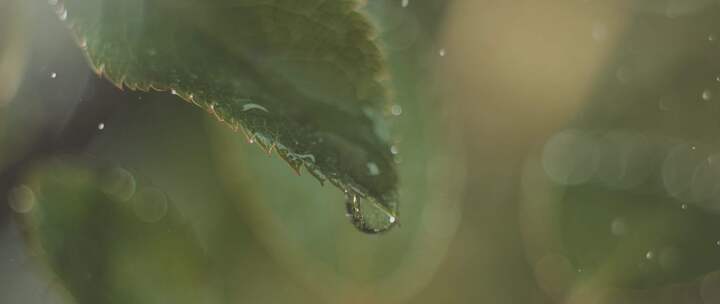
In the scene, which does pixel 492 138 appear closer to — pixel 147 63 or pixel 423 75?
pixel 423 75

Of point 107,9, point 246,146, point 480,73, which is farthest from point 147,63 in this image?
point 480,73

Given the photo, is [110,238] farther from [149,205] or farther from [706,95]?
[706,95]

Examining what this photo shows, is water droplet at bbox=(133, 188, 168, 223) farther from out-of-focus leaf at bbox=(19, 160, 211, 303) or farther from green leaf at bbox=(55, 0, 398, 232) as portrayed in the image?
green leaf at bbox=(55, 0, 398, 232)

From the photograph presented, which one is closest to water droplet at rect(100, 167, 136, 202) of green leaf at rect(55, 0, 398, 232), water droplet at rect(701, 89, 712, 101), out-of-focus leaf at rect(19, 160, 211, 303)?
out-of-focus leaf at rect(19, 160, 211, 303)

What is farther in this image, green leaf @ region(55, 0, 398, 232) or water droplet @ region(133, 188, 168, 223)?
water droplet @ region(133, 188, 168, 223)

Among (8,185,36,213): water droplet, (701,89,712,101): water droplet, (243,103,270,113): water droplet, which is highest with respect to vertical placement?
(701,89,712,101): water droplet
